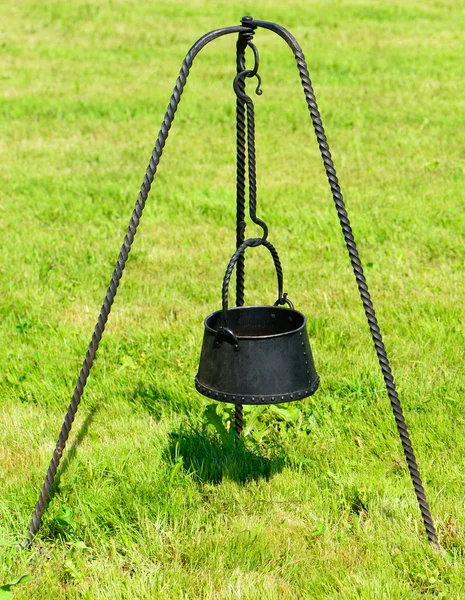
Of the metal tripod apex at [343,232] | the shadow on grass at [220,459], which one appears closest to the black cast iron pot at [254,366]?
the metal tripod apex at [343,232]

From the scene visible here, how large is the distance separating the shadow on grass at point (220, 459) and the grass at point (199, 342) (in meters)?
0.01

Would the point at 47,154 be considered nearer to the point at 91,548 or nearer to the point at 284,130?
the point at 284,130

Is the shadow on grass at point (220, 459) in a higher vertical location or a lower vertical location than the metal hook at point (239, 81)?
lower

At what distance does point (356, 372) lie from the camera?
4.31 metres

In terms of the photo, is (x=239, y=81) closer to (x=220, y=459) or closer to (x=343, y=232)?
(x=343, y=232)

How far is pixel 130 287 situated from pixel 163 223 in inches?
56.3

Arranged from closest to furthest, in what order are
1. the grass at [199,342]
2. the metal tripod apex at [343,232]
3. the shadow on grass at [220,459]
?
the metal tripod apex at [343,232] < the grass at [199,342] < the shadow on grass at [220,459]

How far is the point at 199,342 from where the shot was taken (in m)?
4.77

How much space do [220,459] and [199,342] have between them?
1.38m

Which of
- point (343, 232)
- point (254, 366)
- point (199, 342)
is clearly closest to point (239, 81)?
point (343, 232)

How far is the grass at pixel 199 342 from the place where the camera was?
3008 millimetres

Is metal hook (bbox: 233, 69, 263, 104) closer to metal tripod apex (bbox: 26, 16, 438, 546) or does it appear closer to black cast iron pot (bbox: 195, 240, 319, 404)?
metal tripod apex (bbox: 26, 16, 438, 546)

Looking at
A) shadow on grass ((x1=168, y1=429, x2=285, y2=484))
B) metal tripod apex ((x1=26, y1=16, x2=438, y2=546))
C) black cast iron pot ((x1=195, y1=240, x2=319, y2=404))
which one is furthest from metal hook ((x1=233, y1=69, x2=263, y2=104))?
shadow on grass ((x1=168, y1=429, x2=285, y2=484))

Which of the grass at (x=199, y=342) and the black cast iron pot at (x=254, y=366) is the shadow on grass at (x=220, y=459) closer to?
the grass at (x=199, y=342)
